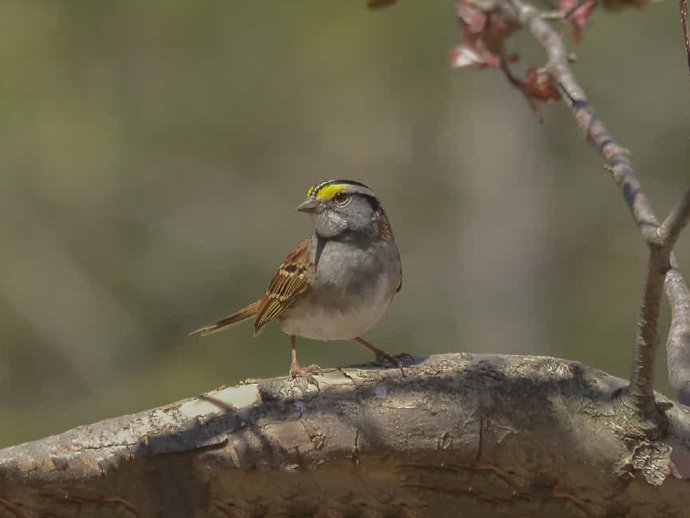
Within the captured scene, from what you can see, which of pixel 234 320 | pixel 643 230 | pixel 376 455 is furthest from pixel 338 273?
pixel 643 230

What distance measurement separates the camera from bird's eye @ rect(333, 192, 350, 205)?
3371mm

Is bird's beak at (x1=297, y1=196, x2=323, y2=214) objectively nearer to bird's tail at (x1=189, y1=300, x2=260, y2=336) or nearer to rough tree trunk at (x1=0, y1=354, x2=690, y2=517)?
bird's tail at (x1=189, y1=300, x2=260, y2=336)

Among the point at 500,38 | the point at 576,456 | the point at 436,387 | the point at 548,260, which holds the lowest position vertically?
the point at 548,260

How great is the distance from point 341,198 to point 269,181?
8.00 meters

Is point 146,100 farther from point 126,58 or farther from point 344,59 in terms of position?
point 344,59

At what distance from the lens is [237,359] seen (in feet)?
31.9

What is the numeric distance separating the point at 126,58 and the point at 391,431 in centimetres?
1051

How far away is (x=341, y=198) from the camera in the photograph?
338cm

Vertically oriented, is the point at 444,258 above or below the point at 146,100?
below

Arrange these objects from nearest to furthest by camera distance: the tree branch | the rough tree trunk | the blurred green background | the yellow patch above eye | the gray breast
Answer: the tree branch → the rough tree trunk → the gray breast → the yellow patch above eye → the blurred green background

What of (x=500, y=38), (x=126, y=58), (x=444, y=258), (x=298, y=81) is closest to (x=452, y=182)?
(x=444, y=258)

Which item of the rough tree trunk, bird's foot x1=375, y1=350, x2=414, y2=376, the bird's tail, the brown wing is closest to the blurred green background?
the bird's tail

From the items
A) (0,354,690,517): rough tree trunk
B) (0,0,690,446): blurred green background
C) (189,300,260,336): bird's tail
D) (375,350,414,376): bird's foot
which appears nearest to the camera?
(0,354,690,517): rough tree trunk

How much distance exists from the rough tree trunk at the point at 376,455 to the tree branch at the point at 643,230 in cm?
11
